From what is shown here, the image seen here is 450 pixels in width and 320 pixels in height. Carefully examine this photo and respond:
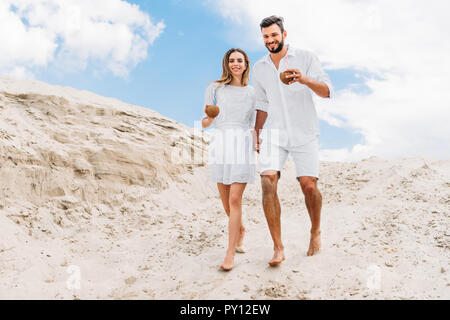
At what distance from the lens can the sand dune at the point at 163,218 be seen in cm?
373

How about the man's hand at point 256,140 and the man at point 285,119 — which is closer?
the man at point 285,119

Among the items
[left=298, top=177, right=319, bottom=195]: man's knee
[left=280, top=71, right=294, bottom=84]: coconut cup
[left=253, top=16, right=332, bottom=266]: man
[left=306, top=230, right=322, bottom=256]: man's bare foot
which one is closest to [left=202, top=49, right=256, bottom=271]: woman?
[left=253, top=16, right=332, bottom=266]: man

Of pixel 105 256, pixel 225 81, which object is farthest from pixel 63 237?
pixel 225 81

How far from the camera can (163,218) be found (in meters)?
6.04

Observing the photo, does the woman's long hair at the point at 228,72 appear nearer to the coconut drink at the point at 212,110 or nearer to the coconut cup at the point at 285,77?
the coconut drink at the point at 212,110

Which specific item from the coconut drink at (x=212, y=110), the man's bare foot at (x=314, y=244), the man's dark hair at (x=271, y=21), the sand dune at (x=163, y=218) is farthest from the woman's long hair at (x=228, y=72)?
the sand dune at (x=163, y=218)

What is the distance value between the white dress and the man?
24 cm

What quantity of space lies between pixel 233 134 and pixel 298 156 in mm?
701

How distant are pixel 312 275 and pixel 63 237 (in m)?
3.32

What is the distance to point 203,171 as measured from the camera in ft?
25.2

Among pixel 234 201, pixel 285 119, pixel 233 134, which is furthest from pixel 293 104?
pixel 234 201

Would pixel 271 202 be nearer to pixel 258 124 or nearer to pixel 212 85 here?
pixel 258 124

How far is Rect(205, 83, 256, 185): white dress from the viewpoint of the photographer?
400 centimetres
